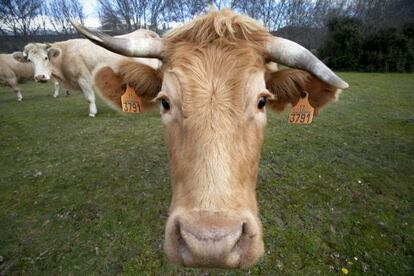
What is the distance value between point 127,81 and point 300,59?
1.69 metres

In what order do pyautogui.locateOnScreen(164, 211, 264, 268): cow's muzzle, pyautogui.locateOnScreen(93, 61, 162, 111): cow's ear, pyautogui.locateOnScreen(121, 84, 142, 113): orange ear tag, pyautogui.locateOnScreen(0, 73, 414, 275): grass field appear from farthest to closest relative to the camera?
pyautogui.locateOnScreen(0, 73, 414, 275): grass field → pyautogui.locateOnScreen(121, 84, 142, 113): orange ear tag → pyautogui.locateOnScreen(93, 61, 162, 111): cow's ear → pyautogui.locateOnScreen(164, 211, 264, 268): cow's muzzle

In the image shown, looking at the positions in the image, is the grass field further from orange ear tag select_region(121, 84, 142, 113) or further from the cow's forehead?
the cow's forehead

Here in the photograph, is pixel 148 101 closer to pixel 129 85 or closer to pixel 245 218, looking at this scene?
pixel 129 85

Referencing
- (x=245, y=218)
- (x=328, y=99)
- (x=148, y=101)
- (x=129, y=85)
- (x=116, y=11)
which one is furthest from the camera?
(x=116, y=11)

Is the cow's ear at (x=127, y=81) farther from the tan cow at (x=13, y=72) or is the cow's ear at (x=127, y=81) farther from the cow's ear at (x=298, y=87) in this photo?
the tan cow at (x=13, y=72)

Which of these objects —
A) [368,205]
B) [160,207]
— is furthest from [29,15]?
[368,205]

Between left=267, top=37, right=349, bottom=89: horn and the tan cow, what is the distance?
14822 mm

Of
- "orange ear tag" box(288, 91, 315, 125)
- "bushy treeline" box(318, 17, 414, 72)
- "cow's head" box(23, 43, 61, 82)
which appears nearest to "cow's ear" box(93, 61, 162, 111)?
"orange ear tag" box(288, 91, 315, 125)

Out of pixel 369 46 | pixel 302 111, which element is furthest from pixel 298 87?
pixel 369 46

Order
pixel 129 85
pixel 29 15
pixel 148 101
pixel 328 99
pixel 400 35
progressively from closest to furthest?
pixel 328 99
pixel 129 85
pixel 148 101
pixel 400 35
pixel 29 15

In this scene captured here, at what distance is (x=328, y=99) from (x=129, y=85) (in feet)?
6.73

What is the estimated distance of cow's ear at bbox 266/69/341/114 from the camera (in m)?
2.31

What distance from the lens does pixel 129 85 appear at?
2598mm

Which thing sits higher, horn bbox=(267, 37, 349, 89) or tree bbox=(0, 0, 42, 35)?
tree bbox=(0, 0, 42, 35)
